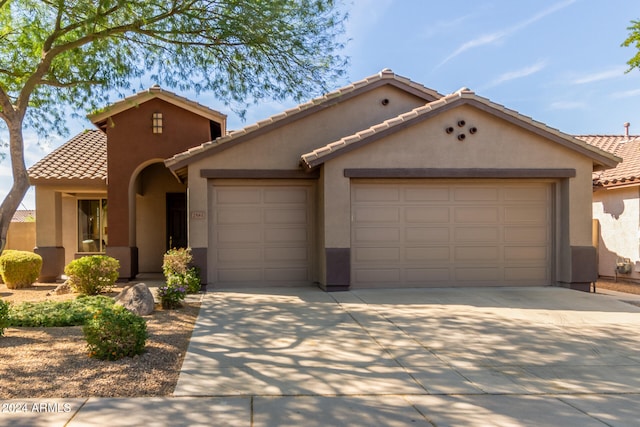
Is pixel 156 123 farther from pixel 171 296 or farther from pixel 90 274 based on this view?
pixel 171 296

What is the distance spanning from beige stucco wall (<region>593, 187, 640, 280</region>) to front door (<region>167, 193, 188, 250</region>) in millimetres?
14211

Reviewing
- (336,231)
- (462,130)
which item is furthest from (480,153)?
(336,231)

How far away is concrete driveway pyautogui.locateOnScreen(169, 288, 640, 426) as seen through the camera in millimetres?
4512

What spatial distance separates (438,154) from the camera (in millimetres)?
11461

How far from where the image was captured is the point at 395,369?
5.69 metres

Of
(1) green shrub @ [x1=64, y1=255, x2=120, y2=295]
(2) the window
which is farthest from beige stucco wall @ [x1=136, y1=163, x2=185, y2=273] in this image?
(1) green shrub @ [x1=64, y1=255, x2=120, y2=295]

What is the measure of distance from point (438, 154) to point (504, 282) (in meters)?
3.71

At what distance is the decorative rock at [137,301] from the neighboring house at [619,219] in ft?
40.5

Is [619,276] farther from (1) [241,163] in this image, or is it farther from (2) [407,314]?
(1) [241,163]

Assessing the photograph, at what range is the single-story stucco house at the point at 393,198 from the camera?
11297mm

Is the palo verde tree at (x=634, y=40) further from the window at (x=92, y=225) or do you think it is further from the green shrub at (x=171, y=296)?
the window at (x=92, y=225)

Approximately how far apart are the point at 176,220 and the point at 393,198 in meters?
8.18

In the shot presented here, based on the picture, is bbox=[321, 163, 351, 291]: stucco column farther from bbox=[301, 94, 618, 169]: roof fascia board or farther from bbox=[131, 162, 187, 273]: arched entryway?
bbox=[131, 162, 187, 273]: arched entryway

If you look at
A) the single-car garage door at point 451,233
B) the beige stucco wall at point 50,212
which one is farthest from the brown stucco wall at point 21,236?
the single-car garage door at point 451,233
